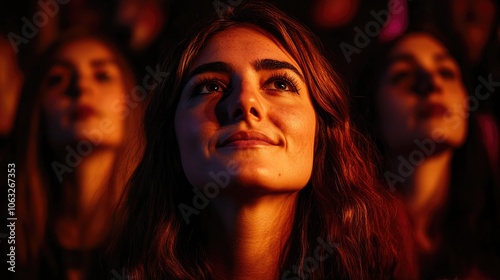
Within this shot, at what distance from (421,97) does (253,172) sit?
503mm

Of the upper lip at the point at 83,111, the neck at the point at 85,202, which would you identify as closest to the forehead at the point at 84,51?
the upper lip at the point at 83,111

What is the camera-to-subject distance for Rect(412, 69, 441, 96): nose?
1.26 meters

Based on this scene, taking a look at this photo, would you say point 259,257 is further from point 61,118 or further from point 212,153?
point 61,118

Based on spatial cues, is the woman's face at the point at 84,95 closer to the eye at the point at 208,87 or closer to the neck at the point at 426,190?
the eye at the point at 208,87

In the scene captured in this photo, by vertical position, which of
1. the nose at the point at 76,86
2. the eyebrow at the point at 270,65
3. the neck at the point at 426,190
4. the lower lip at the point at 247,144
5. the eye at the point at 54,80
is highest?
the eye at the point at 54,80

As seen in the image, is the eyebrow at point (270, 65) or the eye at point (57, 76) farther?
the eye at point (57, 76)

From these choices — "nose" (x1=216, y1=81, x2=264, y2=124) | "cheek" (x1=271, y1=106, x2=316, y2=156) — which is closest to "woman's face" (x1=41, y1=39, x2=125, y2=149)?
"nose" (x1=216, y1=81, x2=264, y2=124)

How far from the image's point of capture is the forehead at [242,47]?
1.11m

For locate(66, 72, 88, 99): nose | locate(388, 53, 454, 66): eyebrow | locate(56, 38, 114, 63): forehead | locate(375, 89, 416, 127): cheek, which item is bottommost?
locate(375, 89, 416, 127): cheek

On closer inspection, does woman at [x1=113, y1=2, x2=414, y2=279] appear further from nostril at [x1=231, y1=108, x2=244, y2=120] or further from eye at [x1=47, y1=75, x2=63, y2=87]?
eye at [x1=47, y1=75, x2=63, y2=87]

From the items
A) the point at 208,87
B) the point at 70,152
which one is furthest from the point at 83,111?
the point at 208,87

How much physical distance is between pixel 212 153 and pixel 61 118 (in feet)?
1.53

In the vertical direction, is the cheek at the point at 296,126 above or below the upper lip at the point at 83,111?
below

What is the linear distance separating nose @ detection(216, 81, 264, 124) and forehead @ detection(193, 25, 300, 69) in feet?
0.23
